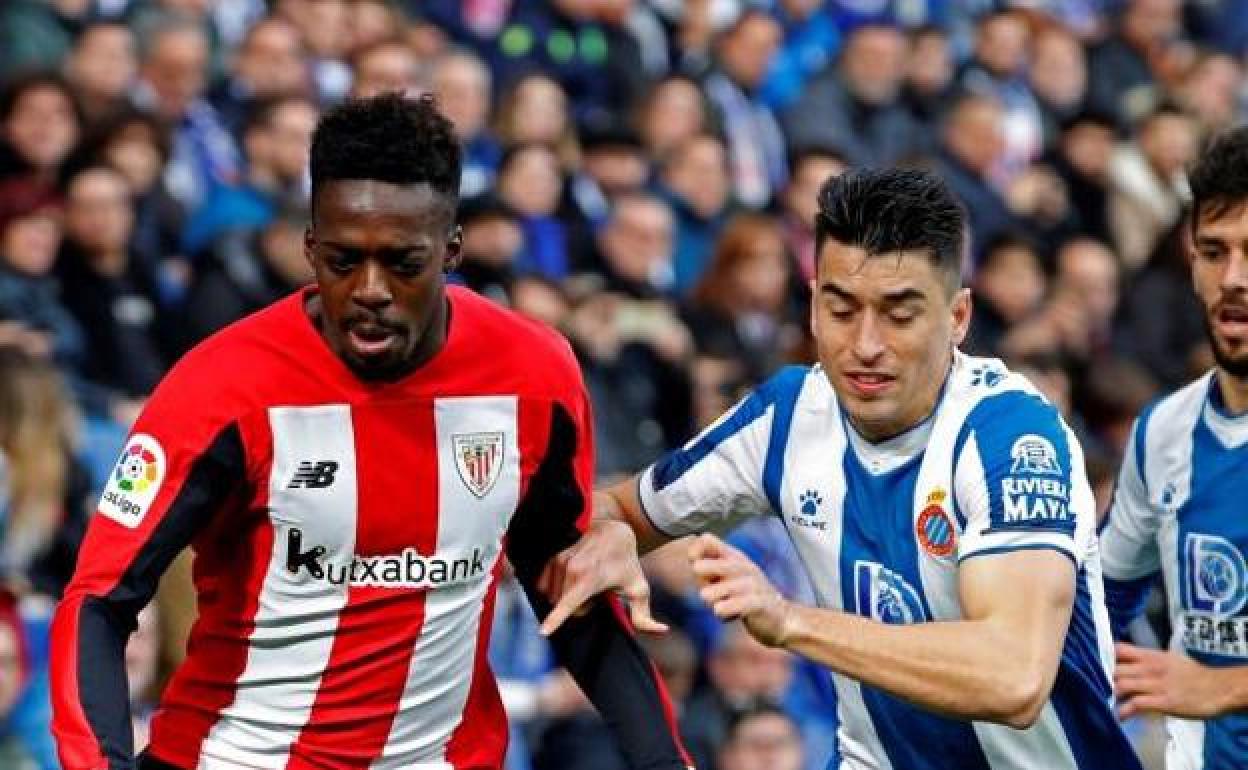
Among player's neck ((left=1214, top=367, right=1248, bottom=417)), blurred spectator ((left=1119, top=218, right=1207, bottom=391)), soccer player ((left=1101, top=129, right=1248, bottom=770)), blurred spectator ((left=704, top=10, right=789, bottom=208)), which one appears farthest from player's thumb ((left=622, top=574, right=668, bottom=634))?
blurred spectator ((left=1119, top=218, right=1207, bottom=391))

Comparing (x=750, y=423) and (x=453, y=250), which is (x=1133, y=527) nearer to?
(x=750, y=423)

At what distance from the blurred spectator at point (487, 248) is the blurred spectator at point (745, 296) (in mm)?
1174

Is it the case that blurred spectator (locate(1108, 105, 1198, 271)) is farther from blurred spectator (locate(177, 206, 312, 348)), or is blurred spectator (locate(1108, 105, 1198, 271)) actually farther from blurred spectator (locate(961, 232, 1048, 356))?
blurred spectator (locate(177, 206, 312, 348))

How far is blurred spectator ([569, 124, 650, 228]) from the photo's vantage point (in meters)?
11.8

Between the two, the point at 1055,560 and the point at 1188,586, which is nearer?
the point at 1055,560

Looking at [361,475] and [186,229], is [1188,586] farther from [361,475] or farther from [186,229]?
[186,229]

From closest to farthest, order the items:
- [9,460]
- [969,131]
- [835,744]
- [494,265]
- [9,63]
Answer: [835,744] < [9,460] < [494,265] < [9,63] < [969,131]

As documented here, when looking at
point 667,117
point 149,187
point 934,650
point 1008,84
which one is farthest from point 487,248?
point 1008,84

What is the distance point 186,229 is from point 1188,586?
17.2 ft

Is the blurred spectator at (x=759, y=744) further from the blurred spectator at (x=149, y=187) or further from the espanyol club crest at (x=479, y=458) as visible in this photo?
the espanyol club crest at (x=479, y=458)

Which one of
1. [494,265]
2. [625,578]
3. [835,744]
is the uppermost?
[494,265]

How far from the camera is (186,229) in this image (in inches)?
402

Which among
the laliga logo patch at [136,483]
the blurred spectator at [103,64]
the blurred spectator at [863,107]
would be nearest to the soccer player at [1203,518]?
the laliga logo patch at [136,483]

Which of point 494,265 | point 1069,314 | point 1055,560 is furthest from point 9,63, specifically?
point 1055,560
